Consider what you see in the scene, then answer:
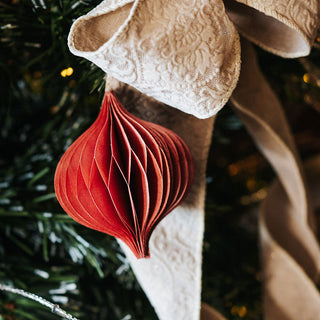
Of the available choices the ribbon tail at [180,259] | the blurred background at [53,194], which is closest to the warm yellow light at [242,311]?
the blurred background at [53,194]

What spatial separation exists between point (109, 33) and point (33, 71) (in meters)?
0.18

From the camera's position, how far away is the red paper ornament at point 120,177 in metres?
0.23

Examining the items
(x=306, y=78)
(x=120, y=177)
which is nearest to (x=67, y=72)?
(x=120, y=177)

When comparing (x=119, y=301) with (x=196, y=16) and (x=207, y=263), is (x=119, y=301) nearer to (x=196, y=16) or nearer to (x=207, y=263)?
(x=207, y=263)

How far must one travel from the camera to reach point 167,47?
213mm

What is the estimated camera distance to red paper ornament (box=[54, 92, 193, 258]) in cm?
23

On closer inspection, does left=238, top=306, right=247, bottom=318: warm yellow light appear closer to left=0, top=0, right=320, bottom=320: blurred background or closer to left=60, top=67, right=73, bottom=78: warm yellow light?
left=0, top=0, right=320, bottom=320: blurred background

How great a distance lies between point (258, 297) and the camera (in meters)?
0.47

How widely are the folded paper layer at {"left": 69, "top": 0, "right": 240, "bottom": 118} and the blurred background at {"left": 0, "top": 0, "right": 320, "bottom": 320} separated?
0.22 ft

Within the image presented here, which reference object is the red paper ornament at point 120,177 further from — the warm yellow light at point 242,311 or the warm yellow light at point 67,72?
the warm yellow light at point 242,311

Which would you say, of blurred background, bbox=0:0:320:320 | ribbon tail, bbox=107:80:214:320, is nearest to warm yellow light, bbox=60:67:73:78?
blurred background, bbox=0:0:320:320

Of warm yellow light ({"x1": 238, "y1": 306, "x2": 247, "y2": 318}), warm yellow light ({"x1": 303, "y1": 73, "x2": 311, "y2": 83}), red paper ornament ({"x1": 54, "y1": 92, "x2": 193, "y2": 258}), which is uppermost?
red paper ornament ({"x1": 54, "y1": 92, "x2": 193, "y2": 258})

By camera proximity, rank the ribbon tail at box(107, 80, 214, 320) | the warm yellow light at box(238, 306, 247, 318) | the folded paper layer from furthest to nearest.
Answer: the warm yellow light at box(238, 306, 247, 318) < the ribbon tail at box(107, 80, 214, 320) < the folded paper layer

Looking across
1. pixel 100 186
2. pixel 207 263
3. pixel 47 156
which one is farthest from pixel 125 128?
pixel 207 263
